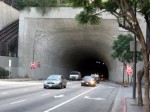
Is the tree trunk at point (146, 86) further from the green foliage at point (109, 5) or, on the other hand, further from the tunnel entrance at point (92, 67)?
the tunnel entrance at point (92, 67)

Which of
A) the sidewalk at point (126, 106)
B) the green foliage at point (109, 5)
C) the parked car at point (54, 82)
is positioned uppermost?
the green foliage at point (109, 5)

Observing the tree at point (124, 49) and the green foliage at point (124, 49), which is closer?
the green foliage at point (124, 49)

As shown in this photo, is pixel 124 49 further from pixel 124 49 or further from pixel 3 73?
pixel 3 73

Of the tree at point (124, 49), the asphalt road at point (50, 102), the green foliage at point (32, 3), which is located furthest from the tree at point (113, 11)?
the green foliage at point (32, 3)

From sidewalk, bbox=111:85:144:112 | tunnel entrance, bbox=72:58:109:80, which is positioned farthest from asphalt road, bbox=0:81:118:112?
tunnel entrance, bbox=72:58:109:80

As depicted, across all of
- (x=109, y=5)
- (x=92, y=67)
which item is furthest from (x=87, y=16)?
(x=92, y=67)

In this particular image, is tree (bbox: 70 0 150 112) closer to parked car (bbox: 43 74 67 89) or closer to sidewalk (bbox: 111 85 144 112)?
sidewalk (bbox: 111 85 144 112)

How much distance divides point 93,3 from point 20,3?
60.9 metres

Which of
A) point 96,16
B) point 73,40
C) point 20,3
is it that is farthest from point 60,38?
point 96,16

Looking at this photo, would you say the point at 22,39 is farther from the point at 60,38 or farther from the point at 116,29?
the point at 116,29

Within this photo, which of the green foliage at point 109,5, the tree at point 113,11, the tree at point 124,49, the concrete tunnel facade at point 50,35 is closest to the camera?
the tree at point 113,11

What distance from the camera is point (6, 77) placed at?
6862 cm

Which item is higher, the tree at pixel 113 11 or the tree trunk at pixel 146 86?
the tree at pixel 113 11

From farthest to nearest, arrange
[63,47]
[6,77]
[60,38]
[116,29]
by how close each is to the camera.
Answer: [63,47]
[60,38]
[116,29]
[6,77]
